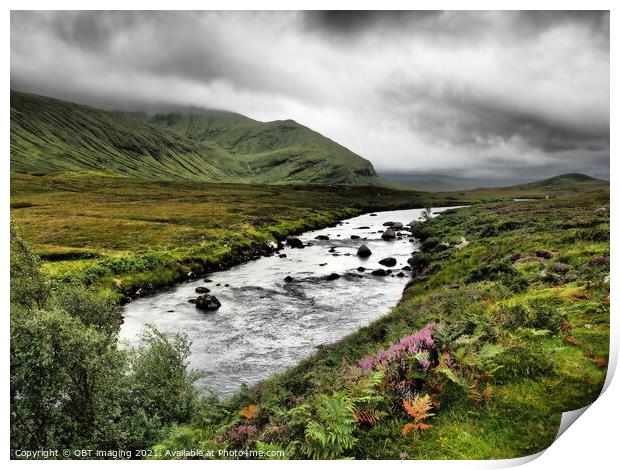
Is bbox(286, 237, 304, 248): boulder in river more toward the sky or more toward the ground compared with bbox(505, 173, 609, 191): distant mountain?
more toward the ground

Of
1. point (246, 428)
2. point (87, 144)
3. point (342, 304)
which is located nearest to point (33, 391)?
point (246, 428)

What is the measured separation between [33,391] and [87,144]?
22462 cm

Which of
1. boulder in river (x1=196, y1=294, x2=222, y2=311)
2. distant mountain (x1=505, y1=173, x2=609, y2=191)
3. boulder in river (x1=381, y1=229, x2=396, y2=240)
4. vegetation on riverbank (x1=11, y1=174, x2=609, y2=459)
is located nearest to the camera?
vegetation on riverbank (x1=11, y1=174, x2=609, y2=459)

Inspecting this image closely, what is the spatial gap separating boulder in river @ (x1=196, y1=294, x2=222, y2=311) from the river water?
1.79 ft

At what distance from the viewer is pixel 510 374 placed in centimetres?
760

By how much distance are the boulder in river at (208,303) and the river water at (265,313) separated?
0.55 metres

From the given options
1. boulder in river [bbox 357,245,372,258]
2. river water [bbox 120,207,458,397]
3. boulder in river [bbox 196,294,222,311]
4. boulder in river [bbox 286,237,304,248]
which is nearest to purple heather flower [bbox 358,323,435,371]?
river water [bbox 120,207,458,397]

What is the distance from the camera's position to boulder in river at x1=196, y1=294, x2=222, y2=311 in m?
24.7

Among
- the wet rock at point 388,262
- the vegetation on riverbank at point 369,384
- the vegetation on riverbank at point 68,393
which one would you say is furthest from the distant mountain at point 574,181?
the vegetation on riverbank at point 68,393

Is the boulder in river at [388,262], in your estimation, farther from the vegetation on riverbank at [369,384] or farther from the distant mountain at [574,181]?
the vegetation on riverbank at [369,384]

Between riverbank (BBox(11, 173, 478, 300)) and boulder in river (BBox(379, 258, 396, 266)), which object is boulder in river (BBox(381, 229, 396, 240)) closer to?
riverbank (BBox(11, 173, 478, 300))

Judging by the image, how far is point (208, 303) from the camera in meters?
25.0

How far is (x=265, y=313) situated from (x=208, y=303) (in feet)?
13.8

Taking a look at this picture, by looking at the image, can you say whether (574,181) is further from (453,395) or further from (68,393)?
(68,393)
